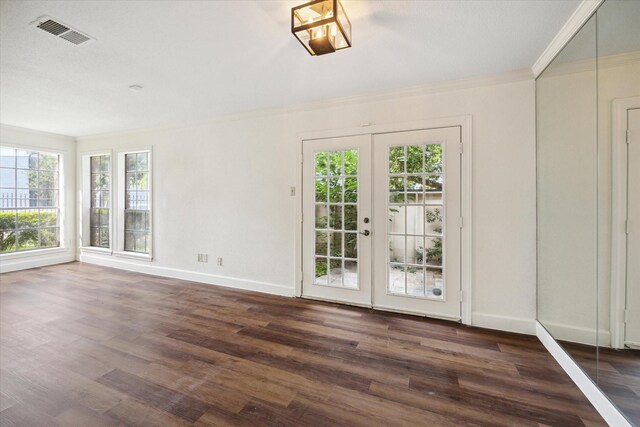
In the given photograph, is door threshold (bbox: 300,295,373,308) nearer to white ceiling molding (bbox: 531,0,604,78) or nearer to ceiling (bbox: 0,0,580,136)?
ceiling (bbox: 0,0,580,136)

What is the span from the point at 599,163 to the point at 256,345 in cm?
293

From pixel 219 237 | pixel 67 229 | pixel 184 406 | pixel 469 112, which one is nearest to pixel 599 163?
pixel 469 112

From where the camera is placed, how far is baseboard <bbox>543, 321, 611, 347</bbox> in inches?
68.5

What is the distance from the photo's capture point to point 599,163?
177 centimetres

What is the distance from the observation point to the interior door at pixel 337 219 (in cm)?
325

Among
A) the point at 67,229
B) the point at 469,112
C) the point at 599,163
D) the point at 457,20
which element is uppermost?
the point at 457,20

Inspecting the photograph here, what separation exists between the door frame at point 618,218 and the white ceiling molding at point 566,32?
66 centimetres

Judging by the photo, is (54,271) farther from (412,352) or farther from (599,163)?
(599,163)

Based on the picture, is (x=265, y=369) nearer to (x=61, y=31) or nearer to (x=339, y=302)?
(x=339, y=302)

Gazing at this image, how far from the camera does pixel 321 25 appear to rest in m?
1.62

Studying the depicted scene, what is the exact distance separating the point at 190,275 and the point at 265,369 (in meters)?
2.88

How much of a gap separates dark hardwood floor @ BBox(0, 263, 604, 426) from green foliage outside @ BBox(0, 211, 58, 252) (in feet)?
8.13

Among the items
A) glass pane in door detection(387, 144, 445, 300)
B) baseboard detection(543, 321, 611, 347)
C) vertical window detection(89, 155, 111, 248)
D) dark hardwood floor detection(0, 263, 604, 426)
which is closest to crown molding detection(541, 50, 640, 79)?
glass pane in door detection(387, 144, 445, 300)

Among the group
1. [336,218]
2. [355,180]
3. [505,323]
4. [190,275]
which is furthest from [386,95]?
[190,275]
